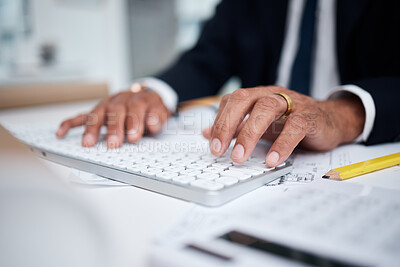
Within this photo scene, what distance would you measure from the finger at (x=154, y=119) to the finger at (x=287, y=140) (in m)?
0.28

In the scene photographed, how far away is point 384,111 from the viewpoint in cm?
57

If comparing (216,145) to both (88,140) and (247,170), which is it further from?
(88,140)

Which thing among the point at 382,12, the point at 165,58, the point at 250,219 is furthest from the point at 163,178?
the point at 165,58

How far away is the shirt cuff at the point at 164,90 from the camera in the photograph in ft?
2.84

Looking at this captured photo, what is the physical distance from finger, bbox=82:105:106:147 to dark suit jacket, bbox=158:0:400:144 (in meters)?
0.35

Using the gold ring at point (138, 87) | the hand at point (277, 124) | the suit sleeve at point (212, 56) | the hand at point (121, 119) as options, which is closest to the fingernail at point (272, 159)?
the hand at point (277, 124)

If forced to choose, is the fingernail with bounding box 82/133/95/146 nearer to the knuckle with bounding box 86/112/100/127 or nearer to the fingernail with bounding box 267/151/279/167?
the knuckle with bounding box 86/112/100/127

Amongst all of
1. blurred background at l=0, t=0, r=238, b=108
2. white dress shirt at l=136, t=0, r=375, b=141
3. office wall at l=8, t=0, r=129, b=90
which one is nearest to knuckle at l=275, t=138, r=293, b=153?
white dress shirt at l=136, t=0, r=375, b=141

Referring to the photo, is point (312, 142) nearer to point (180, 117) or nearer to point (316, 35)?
point (180, 117)

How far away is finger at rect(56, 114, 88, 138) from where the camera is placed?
1.95 ft

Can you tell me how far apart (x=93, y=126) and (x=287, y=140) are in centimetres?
36

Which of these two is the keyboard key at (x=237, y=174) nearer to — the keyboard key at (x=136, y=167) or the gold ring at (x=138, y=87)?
the keyboard key at (x=136, y=167)

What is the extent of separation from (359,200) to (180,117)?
1.88 ft

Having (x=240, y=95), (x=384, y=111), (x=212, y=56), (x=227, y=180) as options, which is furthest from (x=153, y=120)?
(x=212, y=56)
